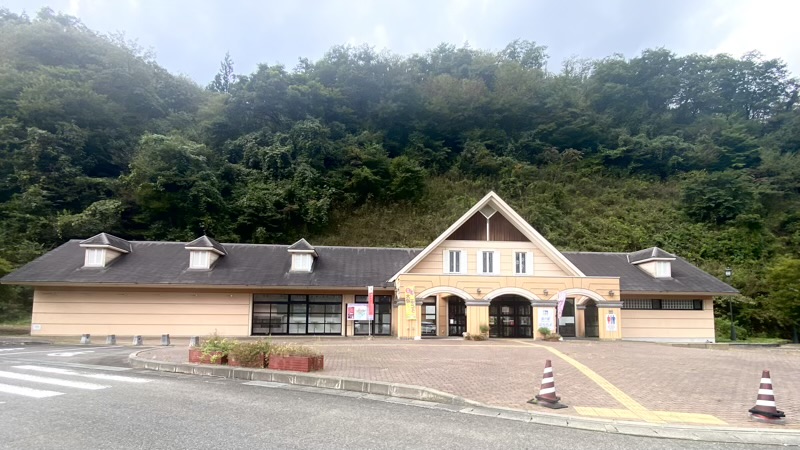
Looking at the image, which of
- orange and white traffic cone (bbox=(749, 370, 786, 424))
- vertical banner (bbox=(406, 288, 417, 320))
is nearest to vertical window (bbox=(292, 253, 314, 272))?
vertical banner (bbox=(406, 288, 417, 320))

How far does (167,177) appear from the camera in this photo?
106ft

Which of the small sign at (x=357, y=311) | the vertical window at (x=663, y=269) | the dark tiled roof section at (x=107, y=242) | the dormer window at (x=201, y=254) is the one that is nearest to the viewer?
the small sign at (x=357, y=311)

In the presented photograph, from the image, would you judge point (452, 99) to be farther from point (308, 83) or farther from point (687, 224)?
point (687, 224)

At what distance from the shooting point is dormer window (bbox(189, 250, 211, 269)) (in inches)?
933

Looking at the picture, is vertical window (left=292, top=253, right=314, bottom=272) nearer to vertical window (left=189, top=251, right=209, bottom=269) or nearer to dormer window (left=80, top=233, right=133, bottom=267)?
vertical window (left=189, top=251, right=209, bottom=269)

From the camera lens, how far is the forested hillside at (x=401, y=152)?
32312 millimetres

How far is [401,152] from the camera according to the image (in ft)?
141

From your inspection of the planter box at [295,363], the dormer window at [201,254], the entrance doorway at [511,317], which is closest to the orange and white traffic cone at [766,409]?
the planter box at [295,363]

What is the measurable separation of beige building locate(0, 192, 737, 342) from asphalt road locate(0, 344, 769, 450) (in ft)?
44.2

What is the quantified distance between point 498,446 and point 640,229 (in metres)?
34.1

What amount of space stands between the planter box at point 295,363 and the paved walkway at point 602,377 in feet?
1.19

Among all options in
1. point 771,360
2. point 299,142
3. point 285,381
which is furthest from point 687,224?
point 285,381

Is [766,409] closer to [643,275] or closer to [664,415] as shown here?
[664,415]

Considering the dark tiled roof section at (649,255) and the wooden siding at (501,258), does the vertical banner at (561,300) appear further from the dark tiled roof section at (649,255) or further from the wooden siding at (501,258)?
the dark tiled roof section at (649,255)
